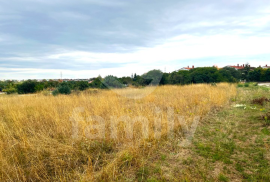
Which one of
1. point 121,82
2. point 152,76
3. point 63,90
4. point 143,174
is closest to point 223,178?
point 143,174

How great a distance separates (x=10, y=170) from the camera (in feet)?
6.34

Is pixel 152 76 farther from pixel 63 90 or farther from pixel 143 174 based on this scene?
pixel 143 174

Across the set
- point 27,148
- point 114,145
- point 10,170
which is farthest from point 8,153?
point 114,145

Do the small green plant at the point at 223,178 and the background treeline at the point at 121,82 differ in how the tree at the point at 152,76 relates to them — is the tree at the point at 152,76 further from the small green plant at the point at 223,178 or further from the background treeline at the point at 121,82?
the small green plant at the point at 223,178

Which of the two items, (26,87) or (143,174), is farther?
(26,87)

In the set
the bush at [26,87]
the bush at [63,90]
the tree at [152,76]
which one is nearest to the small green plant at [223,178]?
the bush at [63,90]

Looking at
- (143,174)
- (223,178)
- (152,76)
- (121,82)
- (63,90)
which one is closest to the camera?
(223,178)

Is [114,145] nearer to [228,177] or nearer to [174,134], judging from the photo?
[174,134]

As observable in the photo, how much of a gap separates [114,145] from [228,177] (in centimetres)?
174

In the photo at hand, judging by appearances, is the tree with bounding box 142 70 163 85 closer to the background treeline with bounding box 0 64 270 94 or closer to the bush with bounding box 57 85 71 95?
the background treeline with bounding box 0 64 270 94

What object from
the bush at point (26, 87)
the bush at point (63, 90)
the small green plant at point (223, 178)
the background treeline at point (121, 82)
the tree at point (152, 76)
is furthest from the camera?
the bush at point (26, 87)

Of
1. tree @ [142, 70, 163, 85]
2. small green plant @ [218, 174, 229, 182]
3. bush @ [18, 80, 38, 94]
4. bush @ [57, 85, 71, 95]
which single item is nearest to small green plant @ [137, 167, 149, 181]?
small green plant @ [218, 174, 229, 182]

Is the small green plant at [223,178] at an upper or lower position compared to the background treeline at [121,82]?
lower

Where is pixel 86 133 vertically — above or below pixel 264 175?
above
